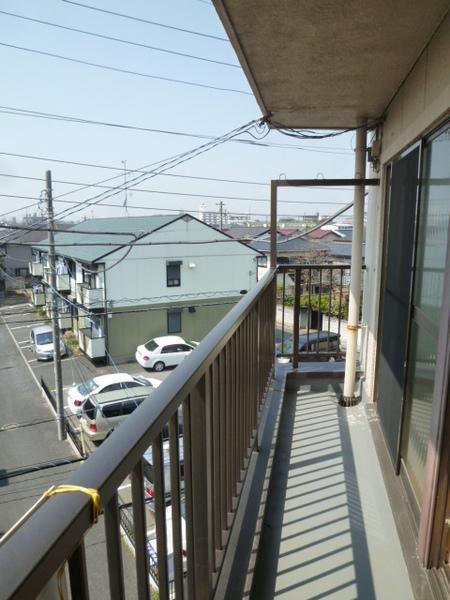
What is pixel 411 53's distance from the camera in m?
1.79

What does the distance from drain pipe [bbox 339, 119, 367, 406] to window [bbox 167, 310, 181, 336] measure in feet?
40.9

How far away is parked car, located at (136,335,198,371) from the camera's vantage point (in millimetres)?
13157

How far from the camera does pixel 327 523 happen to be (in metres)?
1.73

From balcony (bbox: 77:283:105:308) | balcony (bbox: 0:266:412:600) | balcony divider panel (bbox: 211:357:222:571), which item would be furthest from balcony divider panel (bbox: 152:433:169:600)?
balcony (bbox: 77:283:105:308)

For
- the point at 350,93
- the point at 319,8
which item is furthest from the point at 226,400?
the point at 350,93

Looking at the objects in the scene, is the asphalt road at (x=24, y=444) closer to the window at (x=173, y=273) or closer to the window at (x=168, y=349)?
the window at (x=168, y=349)

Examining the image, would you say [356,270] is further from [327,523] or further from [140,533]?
[140,533]

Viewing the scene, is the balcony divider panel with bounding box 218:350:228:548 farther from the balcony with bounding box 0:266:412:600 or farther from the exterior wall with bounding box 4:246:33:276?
the exterior wall with bounding box 4:246:33:276

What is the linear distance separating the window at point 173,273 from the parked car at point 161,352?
5.81ft

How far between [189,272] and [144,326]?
309 centimetres

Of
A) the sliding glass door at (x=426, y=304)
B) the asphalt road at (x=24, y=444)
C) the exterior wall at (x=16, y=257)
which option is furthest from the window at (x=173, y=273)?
the sliding glass door at (x=426, y=304)

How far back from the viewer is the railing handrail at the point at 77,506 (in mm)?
319

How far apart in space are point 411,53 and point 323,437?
196 centimetres

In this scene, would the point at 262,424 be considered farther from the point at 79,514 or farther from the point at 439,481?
the point at 79,514
